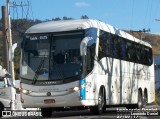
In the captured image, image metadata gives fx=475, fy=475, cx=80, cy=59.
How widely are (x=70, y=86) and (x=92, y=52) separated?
5.89 feet

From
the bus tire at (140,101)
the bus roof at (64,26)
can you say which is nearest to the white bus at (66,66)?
the bus roof at (64,26)

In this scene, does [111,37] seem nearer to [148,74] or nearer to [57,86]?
[57,86]

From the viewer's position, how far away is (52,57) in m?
18.5

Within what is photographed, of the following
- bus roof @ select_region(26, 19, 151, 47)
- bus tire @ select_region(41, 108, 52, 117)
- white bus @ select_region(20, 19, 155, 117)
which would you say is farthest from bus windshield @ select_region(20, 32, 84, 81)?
bus tire @ select_region(41, 108, 52, 117)

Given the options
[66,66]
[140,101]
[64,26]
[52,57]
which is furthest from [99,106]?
[140,101]

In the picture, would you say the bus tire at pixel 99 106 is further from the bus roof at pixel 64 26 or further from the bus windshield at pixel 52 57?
the bus roof at pixel 64 26

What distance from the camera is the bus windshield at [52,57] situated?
1827 centimetres

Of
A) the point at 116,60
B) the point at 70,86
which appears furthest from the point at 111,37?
the point at 70,86

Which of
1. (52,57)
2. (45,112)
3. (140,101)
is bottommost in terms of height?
(45,112)

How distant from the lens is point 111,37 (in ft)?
71.8

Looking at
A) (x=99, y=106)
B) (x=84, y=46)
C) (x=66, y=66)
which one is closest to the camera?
(x=84, y=46)

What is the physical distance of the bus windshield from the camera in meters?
18.3

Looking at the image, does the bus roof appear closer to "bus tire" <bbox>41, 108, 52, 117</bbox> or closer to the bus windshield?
the bus windshield

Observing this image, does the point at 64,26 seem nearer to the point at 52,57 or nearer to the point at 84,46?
the point at 52,57
